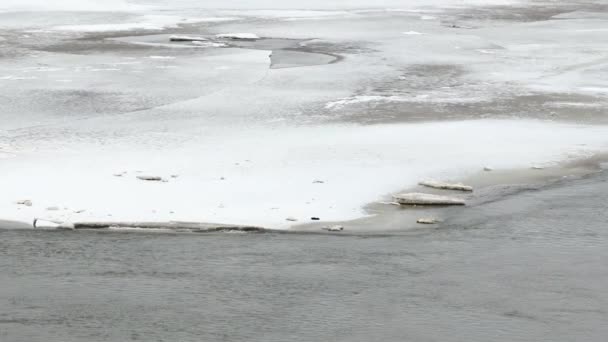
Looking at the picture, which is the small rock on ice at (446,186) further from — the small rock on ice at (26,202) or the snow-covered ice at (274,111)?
the small rock on ice at (26,202)

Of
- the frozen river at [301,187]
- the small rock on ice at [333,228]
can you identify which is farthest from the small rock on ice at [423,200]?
the small rock on ice at [333,228]

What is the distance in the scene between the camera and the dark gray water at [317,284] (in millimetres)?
9492

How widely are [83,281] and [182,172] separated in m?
3.85

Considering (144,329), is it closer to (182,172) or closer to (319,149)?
(182,172)

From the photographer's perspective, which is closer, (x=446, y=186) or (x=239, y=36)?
(x=446, y=186)

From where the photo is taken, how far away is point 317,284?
10555mm

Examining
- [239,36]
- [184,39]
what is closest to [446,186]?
[184,39]

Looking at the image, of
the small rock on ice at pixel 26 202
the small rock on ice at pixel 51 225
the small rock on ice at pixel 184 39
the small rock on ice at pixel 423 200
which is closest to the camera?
the small rock on ice at pixel 51 225

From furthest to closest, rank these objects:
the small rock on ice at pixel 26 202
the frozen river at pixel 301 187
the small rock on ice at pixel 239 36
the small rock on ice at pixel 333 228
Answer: the small rock on ice at pixel 239 36
the small rock on ice at pixel 26 202
the small rock on ice at pixel 333 228
the frozen river at pixel 301 187

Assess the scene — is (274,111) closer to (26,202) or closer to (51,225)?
(26,202)

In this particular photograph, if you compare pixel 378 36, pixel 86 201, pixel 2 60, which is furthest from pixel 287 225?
pixel 378 36

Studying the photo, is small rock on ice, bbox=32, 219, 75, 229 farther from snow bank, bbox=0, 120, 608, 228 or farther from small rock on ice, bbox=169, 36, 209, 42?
small rock on ice, bbox=169, 36, 209, 42

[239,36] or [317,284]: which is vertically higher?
[317,284]

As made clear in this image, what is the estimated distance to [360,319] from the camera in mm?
9758
